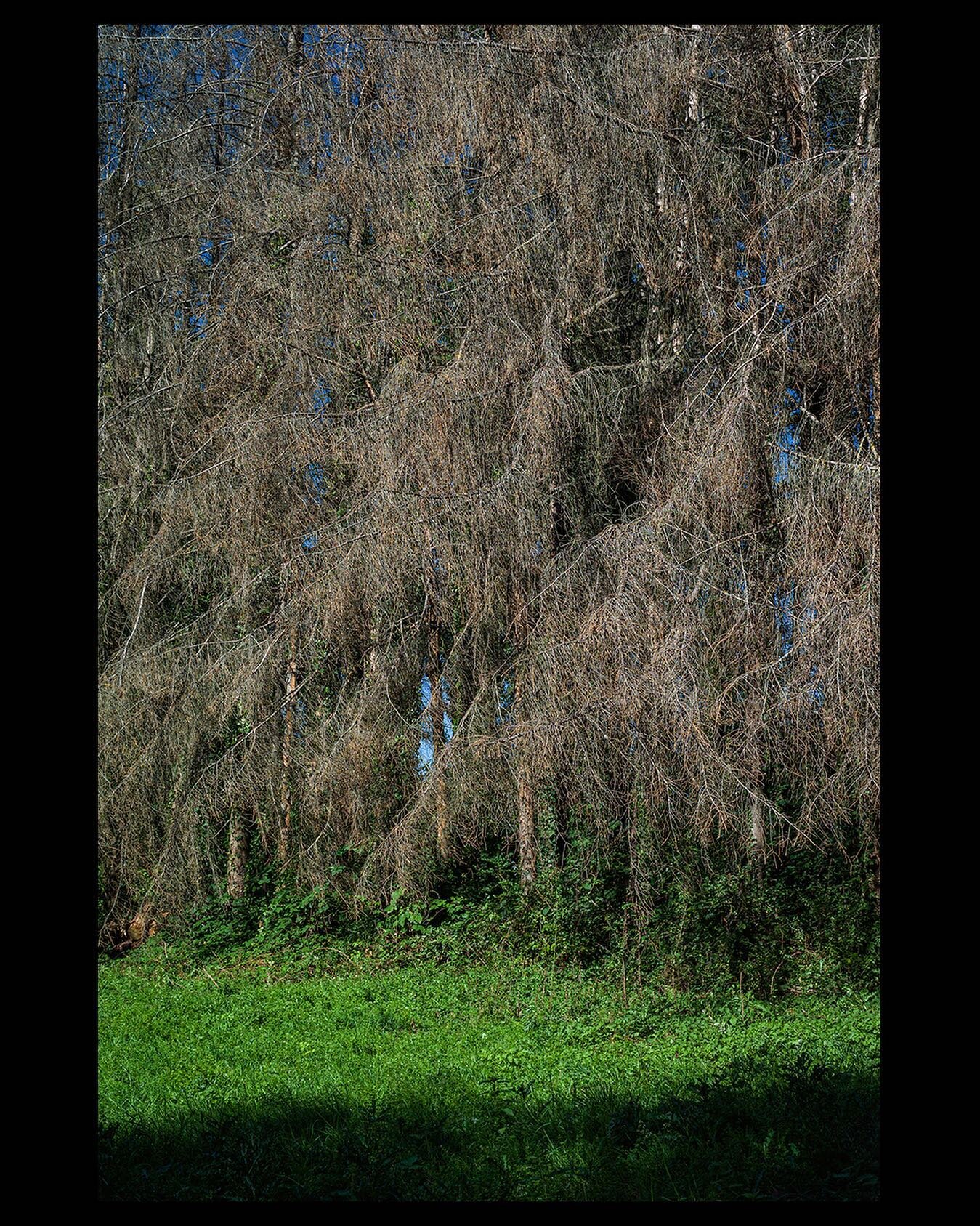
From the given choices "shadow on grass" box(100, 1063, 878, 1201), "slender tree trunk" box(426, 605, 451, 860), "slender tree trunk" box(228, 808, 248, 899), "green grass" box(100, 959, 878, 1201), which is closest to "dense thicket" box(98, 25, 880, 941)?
"slender tree trunk" box(426, 605, 451, 860)

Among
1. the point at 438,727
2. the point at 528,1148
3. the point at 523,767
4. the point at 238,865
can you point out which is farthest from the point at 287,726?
the point at 528,1148

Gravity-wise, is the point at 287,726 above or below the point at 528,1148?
above

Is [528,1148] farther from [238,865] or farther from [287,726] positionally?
[238,865]

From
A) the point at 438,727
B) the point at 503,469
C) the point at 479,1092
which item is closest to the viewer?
the point at 479,1092

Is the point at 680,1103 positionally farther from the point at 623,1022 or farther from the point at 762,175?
the point at 762,175

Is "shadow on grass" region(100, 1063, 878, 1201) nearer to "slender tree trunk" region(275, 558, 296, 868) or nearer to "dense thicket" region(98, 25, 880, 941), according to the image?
"dense thicket" region(98, 25, 880, 941)

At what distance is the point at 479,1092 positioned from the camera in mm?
4793

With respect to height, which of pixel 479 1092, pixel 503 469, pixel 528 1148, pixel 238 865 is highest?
pixel 503 469

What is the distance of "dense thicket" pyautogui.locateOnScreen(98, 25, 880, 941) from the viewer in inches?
230

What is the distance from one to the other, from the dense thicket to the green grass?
0.89m

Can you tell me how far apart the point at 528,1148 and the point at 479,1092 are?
88 centimetres

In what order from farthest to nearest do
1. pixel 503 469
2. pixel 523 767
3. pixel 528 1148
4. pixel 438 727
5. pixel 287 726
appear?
1. pixel 287 726
2. pixel 438 727
3. pixel 503 469
4. pixel 523 767
5. pixel 528 1148

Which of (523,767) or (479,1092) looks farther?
(523,767)
